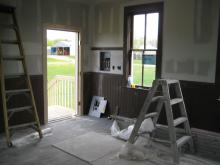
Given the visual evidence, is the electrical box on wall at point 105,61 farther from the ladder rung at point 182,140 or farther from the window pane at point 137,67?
the ladder rung at point 182,140

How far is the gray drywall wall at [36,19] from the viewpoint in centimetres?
443

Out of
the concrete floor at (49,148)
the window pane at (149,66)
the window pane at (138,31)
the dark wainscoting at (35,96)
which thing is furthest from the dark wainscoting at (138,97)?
the dark wainscoting at (35,96)

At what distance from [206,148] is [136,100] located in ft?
6.04

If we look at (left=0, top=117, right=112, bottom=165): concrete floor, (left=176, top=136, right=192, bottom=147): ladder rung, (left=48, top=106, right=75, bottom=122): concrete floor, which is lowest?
(left=0, top=117, right=112, bottom=165): concrete floor

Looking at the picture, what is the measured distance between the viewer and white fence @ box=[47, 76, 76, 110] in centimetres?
636

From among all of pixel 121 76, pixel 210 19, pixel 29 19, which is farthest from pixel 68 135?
pixel 210 19

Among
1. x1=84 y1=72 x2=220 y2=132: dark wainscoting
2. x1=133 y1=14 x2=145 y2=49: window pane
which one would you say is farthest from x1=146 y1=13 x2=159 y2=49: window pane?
x1=84 y1=72 x2=220 y2=132: dark wainscoting

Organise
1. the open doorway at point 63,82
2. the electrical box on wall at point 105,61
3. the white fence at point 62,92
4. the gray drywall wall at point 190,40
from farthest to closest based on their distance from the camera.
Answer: the white fence at point 62,92, the open doorway at point 63,82, the electrical box on wall at point 105,61, the gray drywall wall at point 190,40

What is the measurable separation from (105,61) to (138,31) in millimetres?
1105

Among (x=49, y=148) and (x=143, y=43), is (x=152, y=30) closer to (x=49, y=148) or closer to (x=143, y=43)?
(x=143, y=43)

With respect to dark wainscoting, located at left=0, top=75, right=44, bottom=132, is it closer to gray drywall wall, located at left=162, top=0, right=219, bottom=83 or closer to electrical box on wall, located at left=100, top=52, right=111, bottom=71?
electrical box on wall, located at left=100, top=52, right=111, bottom=71

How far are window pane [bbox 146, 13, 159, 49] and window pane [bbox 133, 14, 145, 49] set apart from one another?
13 cm

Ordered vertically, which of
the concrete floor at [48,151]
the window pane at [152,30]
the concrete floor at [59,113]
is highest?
the window pane at [152,30]

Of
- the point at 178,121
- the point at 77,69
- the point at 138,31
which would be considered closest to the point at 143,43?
the point at 138,31
